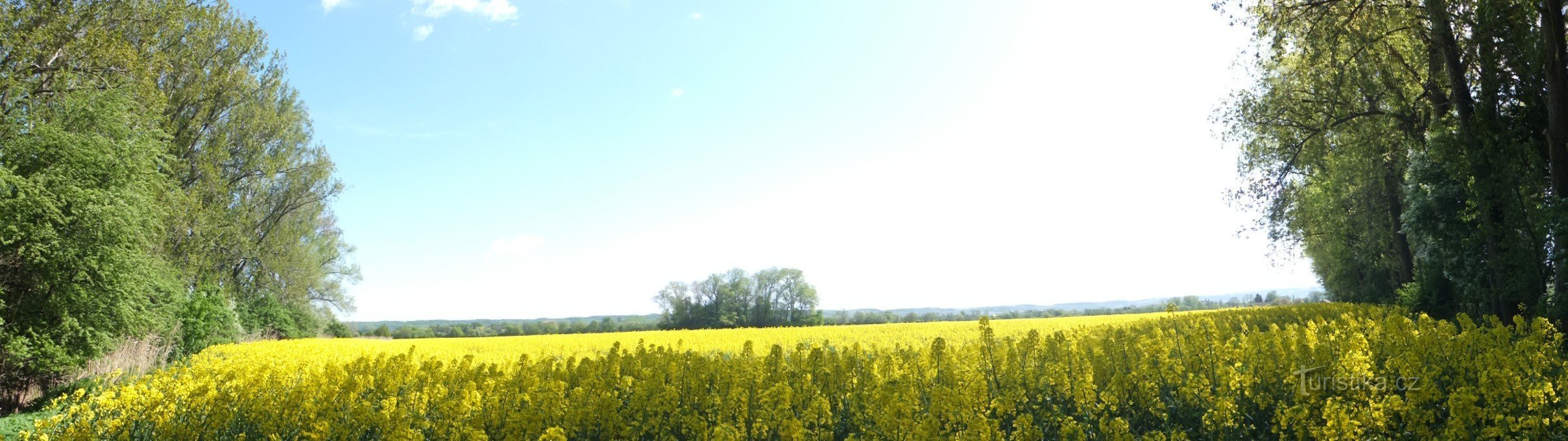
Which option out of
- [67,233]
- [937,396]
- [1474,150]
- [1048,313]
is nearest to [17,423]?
[67,233]

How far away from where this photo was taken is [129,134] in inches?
651

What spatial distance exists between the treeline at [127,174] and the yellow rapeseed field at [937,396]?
929 cm

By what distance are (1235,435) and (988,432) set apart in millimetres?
2788

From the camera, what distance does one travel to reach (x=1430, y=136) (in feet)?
48.5

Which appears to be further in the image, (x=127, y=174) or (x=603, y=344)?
(x=603, y=344)

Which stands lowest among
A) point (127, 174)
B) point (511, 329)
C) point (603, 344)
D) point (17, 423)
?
point (17, 423)

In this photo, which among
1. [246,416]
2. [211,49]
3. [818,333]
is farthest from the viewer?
[211,49]

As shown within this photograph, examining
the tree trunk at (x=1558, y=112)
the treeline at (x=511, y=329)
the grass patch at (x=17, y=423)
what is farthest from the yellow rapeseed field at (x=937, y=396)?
the treeline at (x=511, y=329)

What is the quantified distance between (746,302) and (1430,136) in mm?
55762

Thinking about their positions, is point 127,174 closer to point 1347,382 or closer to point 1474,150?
point 1347,382

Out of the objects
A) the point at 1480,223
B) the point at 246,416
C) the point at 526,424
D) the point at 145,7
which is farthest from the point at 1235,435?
the point at 145,7

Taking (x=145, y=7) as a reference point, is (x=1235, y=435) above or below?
below

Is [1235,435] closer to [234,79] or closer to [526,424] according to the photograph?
[526,424]

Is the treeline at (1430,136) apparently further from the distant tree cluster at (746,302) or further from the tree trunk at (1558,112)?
the distant tree cluster at (746,302)
